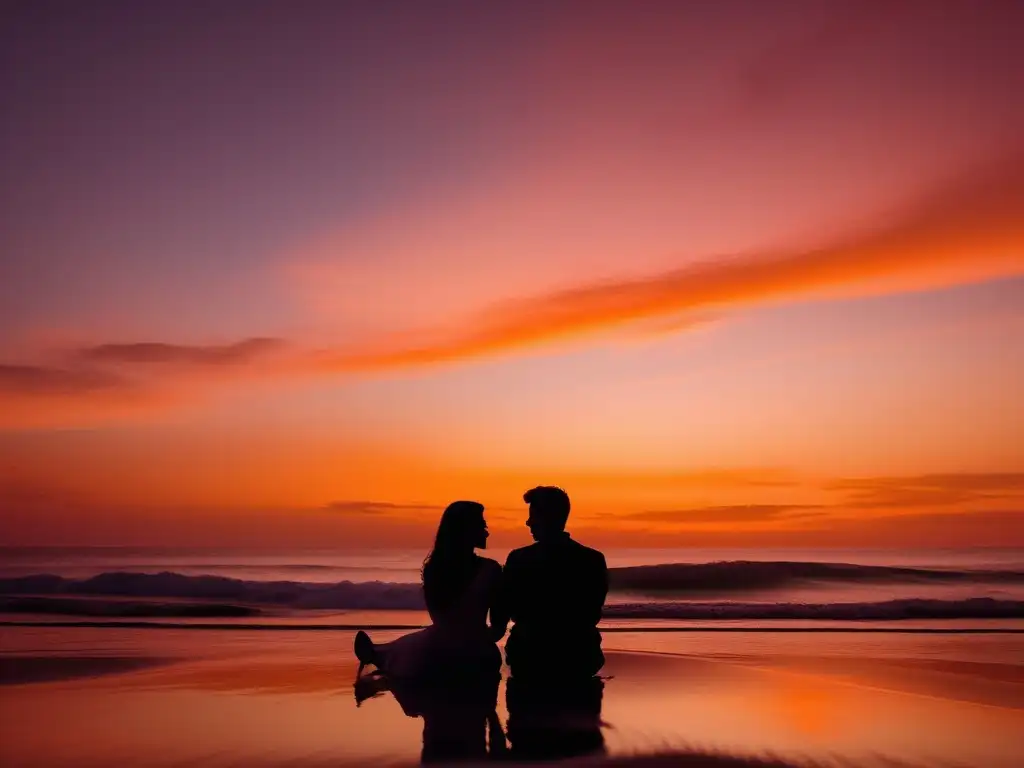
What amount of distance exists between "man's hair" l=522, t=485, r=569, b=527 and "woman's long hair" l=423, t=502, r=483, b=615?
499 millimetres

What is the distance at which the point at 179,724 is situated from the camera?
6.11m

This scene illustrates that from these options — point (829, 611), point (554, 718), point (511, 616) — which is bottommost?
point (829, 611)

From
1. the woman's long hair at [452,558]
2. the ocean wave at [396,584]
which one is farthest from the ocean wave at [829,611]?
the woman's long hair at [452,558]

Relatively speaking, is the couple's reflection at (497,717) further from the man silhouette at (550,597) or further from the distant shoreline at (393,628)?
the distant shoreline at (393,628)

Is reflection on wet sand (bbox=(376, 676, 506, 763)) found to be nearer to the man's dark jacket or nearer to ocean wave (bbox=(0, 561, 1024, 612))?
the man's dark jacket

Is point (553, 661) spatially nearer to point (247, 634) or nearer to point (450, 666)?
point (450, 666)

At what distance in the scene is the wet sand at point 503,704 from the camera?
17.5 ft

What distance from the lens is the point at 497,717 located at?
618 cm

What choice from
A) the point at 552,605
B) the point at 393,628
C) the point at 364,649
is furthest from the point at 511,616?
the point at 393,628

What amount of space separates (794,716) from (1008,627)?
364 inches

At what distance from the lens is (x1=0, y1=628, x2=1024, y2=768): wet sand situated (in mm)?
5336

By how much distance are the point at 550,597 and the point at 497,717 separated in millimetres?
1464

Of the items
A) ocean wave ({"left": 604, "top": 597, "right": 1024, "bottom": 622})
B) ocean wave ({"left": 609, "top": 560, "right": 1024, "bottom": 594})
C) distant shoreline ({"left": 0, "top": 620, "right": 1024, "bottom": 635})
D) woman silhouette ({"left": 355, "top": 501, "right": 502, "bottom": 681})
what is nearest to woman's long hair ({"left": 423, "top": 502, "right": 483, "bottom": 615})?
woman silhouette ({"left": 355, "top": 501, "right": 502, "bottom": 681})

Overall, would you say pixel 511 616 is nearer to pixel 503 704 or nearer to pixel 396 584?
pixel 503 704
